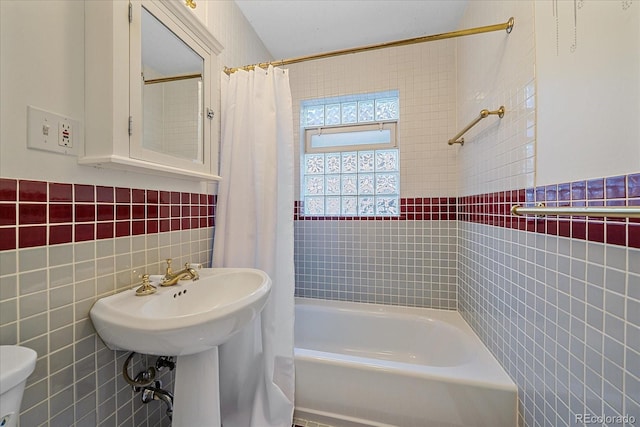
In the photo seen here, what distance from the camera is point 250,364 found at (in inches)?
49.9

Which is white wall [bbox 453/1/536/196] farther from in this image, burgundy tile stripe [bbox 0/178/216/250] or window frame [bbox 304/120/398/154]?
burgundy tile stripe [bbox 0/178/216/250]

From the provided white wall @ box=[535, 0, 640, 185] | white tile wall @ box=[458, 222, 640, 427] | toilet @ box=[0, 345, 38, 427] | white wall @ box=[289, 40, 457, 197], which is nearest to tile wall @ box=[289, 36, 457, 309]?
white wall @ box=[289, 40, 457, 197]

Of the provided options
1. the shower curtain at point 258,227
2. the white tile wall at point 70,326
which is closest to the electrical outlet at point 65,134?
the white tile wall at point 70,326

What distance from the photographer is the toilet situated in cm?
44

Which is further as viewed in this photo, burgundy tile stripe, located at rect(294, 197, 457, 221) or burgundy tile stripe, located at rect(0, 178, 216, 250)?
burgundy tile stripe, located at rect(294, 197, 457, 221)

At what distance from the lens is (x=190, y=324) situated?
0.63 m

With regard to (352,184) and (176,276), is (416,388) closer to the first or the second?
(176,276)

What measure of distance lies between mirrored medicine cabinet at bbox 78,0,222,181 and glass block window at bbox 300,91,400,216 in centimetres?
101

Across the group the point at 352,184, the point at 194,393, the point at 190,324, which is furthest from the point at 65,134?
the point at 352,184

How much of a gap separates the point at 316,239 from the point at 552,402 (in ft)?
5.05

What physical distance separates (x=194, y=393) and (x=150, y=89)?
42.9 inches

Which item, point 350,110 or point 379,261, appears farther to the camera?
point 350,110

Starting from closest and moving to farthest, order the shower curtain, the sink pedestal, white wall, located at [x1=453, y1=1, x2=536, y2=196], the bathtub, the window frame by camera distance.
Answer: the sink pedestal
white wall, located at [x1=453, y1=1, x2=536, y2=196]
the bathtub
the shower curtain
the window frame

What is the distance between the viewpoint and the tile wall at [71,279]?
2.06 ft
